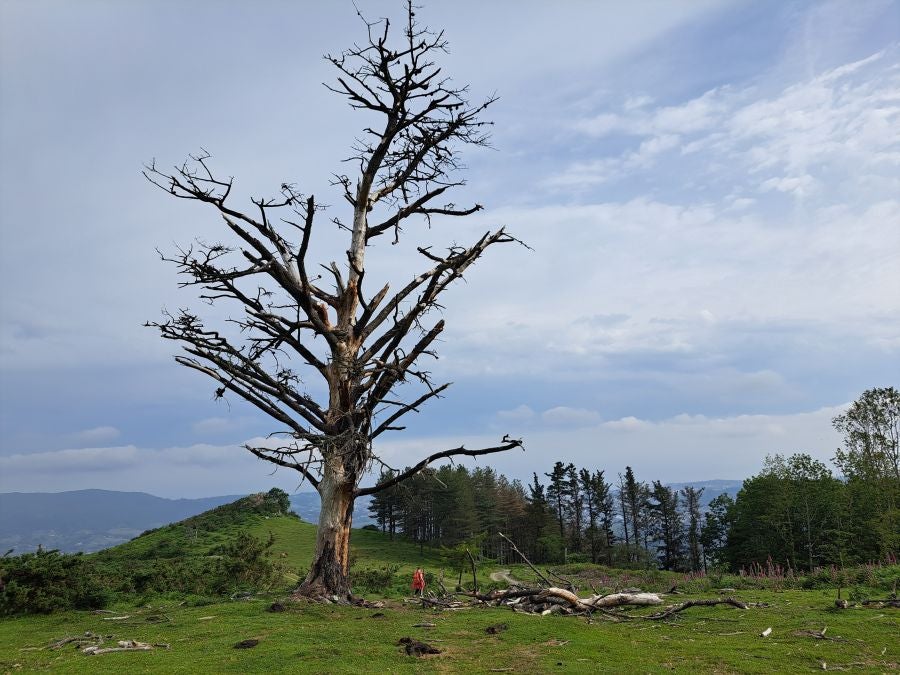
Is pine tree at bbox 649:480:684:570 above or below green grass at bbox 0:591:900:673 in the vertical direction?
below

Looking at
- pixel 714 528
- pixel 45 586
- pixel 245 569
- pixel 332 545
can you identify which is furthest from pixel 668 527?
pixel 45 586

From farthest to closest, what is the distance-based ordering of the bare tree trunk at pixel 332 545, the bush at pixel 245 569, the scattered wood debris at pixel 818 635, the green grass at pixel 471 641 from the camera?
the bush at pixel 245 569
the bare tree trunk at pixel 332 545
the scattered wood debris at pixel 818 635
the green grass at pixel 471 641

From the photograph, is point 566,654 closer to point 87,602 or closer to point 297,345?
point 297,345

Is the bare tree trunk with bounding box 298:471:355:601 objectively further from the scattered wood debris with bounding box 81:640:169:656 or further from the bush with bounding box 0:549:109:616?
the bush with bounding box 0:549:109:616

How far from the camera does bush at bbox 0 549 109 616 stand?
54.9 ft

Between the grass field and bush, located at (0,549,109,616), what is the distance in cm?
70

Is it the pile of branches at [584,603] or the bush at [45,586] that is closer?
the pile of branches at [584,603]

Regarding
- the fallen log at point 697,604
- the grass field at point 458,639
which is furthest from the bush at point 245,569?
the fallen log at point 697,604

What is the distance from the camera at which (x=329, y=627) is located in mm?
11836

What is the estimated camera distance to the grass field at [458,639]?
28.8ft

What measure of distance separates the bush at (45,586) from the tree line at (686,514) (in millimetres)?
16675

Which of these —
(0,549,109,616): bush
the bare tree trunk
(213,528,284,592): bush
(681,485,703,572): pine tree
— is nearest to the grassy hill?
(213,528,284,592): bush

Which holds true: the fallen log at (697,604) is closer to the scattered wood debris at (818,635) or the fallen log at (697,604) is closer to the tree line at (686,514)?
the scattered wood debris at (818,635)

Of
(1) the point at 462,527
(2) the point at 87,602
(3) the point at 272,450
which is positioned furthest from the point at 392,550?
(3) the point at 272,450
